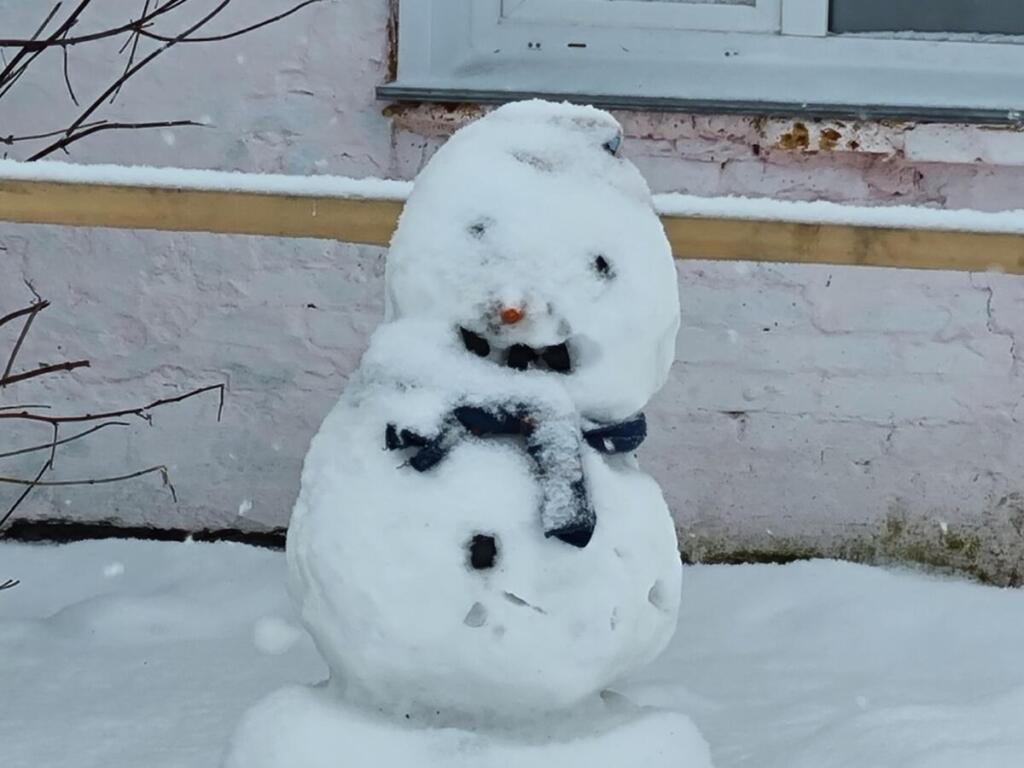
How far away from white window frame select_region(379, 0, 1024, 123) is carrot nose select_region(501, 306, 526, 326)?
1655 millimetres

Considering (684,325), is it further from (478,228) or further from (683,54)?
(478,228)

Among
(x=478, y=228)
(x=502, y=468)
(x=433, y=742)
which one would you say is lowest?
(x=433, y=742)

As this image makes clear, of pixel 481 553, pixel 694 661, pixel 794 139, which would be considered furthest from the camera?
pixel 794 139

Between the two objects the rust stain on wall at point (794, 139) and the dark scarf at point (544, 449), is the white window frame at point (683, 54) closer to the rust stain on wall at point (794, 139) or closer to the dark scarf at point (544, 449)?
the rust stain on wall at point (794, 139)

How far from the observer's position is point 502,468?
138 centimetres

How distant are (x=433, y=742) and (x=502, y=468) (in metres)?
0.27

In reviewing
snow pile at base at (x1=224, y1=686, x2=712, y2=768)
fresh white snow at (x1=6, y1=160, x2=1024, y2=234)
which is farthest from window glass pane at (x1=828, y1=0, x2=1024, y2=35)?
snow pile at base at (x1=224, y1=686, x2=712, y2=768)

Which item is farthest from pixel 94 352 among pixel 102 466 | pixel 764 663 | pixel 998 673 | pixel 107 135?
pixel 998 673

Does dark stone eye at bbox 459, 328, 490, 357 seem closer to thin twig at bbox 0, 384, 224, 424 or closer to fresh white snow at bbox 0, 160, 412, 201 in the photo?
fresh white snow at bbox 0, 160, 412, 201

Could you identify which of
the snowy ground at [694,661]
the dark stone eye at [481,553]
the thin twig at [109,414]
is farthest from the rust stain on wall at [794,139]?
the dark stone eye at [481,553]

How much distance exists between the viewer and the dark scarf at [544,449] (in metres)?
1.34

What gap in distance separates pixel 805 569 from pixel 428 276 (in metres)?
1.85

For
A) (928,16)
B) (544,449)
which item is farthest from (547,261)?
(928,16)

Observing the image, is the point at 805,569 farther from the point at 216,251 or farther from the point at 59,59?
the point at 59,59
